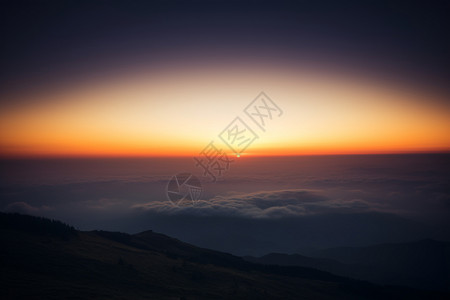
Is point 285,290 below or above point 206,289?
below

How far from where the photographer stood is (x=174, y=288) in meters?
35.0

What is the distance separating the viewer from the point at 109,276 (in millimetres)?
33906

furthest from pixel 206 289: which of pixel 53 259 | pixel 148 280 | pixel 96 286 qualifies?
pixel 53 259

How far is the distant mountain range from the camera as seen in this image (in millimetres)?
27641

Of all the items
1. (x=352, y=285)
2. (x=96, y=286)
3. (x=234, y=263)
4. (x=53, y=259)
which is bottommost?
(x=352, y=285)

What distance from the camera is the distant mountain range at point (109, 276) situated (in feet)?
90.7

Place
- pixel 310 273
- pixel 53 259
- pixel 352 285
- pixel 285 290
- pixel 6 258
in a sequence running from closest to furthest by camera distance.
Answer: pixel 6 258 → pixel 53 259 → pixel 285 290 → pixel 352 285 → pixel 310 273

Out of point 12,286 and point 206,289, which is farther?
point 206,289

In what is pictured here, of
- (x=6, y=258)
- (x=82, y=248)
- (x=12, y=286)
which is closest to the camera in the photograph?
(x=12, y=286)

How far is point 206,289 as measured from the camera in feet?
125

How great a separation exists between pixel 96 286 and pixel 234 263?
39662mm

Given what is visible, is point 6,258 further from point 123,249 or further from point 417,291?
point 417,291

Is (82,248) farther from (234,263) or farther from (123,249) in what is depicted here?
(234,263)

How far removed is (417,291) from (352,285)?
22.2 m
